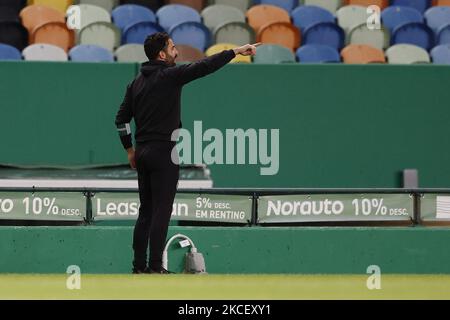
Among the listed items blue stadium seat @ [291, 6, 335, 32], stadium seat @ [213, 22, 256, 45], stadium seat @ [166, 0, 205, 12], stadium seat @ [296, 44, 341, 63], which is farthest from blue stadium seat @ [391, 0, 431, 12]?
stadium seat @ [166, 0, 205, 12]

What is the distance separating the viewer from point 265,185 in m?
9.33

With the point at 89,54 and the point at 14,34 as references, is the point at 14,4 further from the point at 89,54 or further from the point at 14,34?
the point at 89,54

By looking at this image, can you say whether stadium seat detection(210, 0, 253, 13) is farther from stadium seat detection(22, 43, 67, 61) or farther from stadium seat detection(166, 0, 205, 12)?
stadium seat detection(22, 43, 67, 61)

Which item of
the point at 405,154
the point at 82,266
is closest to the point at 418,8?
the point at 405,154

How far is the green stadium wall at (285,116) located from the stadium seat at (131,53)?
0.73 m

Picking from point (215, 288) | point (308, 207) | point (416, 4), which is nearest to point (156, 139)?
point (215, 288)

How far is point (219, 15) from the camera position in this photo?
1080 cm

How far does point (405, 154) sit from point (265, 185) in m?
1.29

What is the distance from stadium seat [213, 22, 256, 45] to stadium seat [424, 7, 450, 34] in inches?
78.4

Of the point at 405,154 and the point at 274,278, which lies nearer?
the point at 274,278

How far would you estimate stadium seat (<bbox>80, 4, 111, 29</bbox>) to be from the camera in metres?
10.5

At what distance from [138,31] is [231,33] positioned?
34.7 inches

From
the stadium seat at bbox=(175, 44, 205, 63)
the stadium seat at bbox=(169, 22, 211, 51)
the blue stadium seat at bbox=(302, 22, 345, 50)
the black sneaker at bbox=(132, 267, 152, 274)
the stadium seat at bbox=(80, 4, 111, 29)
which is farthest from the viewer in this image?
the blue stadium seat at bbox=(302, 22, 345, 50)

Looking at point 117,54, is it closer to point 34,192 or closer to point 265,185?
point 265,185
